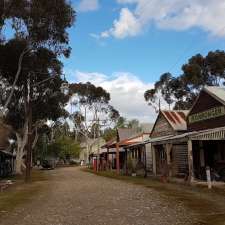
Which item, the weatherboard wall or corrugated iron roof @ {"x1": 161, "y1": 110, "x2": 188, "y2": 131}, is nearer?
the weatherboard wall

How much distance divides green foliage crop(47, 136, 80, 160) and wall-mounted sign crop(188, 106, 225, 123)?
2707 inches

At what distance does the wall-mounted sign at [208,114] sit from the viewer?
990 inches

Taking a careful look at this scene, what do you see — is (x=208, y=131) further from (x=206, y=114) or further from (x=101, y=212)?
(x=101, y=212)

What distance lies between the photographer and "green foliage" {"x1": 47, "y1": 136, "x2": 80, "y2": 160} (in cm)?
9656

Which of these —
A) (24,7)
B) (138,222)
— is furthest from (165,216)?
(24,7)

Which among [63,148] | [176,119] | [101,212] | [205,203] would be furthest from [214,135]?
[63,148]

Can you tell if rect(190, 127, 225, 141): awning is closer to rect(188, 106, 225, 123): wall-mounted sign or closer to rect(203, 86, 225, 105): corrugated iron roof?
rect(188, 106, 225, 123): wall-mounted sign

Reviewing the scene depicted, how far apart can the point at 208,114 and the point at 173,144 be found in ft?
22.4

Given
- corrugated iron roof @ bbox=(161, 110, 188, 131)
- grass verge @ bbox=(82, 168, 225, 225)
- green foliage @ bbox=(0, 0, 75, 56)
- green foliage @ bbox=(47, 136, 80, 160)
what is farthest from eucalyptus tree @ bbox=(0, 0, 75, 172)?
green foliage @ bbox=(47, 136, 80, 160)

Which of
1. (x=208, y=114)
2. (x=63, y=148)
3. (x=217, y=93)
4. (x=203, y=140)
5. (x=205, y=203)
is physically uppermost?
(x=63, y=148)

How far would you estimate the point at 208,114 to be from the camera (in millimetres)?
26812

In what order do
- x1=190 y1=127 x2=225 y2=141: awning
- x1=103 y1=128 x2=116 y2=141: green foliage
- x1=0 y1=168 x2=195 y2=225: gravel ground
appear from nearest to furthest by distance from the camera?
x1=0 y1=168 x2=195 y2=225: gravel ground
x1=190 y1=127 x2=225 y2=141: awning
x1=103 y1=128 x2=116 y2=141: green foliage

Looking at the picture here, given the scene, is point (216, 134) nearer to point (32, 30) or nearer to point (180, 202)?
point (180, 202)

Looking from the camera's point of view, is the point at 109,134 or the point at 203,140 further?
the point at 109,134
